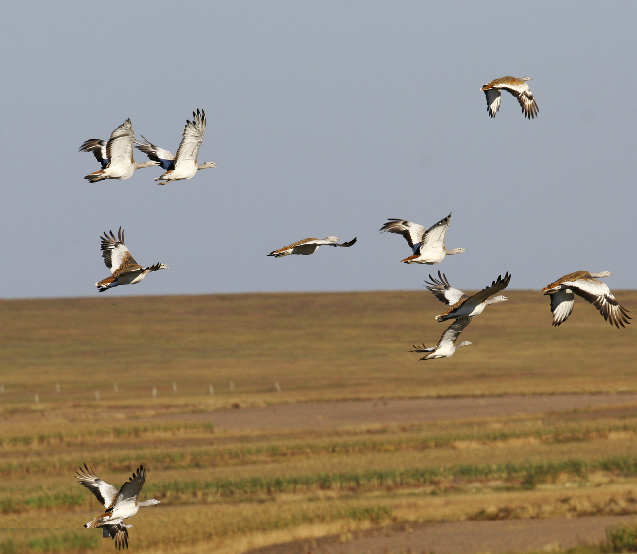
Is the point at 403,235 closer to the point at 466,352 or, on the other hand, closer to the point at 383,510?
the point at 383,510

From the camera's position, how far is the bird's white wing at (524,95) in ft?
61.3

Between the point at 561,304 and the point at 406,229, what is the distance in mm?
4579

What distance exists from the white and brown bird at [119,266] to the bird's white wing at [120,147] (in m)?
1.78

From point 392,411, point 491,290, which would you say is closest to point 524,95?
point 491,290

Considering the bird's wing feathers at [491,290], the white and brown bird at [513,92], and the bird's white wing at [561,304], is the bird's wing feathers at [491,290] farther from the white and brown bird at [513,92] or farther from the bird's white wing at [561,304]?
the white and brown bird at [513,92]

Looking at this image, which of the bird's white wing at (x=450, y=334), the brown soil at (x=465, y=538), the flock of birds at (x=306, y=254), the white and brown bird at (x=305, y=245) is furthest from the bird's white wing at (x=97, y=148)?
the brown soil at (x=465, y=538)

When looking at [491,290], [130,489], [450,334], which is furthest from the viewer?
[450,334]

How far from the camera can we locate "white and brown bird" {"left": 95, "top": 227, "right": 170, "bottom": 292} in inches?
607

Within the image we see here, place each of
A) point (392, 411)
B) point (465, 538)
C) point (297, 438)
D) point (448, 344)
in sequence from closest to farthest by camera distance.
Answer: point (448, 344)
point (465, 538)
point (297, 438)
point (392, 411)

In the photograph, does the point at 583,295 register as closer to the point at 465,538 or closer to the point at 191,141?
the point at 191,141

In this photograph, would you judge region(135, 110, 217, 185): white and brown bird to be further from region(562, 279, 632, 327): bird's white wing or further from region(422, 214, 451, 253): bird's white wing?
region(562, 279, 632, 327): bird's white wing

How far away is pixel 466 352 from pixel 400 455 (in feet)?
254

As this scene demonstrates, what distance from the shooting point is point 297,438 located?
6191 centimetres

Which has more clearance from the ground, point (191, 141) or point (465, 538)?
point (191, 141)
